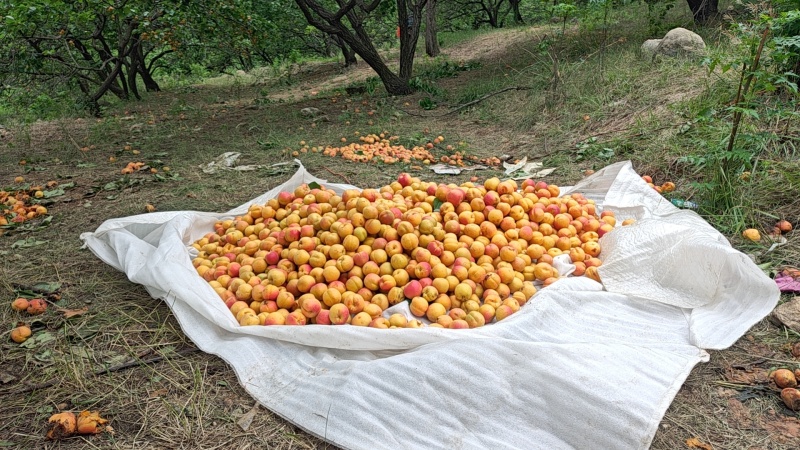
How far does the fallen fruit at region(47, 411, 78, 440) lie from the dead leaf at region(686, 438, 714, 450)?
2.50 metres

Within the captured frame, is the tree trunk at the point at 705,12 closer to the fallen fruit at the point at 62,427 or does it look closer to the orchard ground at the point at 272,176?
the orchard ground at the point at 272,176

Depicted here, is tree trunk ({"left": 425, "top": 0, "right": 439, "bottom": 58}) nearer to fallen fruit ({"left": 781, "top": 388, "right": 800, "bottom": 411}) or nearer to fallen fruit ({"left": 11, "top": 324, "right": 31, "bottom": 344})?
fallen fruit ({"left": 11, "top": 324, "right": 31, "bottom": 344})

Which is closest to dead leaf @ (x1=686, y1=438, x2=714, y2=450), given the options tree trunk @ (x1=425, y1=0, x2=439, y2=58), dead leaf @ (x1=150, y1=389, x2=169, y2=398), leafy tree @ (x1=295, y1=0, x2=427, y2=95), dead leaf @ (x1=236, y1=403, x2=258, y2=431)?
dead leaf @ (x1=236, y1=403, x2=258, y2=431)

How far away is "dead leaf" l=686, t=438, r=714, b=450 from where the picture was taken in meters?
1.89

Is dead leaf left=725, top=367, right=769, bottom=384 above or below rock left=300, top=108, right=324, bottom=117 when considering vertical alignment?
below

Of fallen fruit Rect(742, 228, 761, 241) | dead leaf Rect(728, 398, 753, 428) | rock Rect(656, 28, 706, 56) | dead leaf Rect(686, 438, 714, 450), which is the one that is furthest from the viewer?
rock Rect(656, 28, 706, 56)

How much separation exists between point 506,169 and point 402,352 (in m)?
3.48

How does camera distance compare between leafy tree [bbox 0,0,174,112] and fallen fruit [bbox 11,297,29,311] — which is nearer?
fallen fruit [bbox 11,297,29,311]

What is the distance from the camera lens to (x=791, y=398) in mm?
2016

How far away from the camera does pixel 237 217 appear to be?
385 cm

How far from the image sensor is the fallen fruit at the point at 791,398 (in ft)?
6.58

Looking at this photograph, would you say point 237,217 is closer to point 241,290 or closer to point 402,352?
point 241,290

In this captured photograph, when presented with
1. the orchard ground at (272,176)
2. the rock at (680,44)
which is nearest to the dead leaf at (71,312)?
the orchard ground at (272,176)

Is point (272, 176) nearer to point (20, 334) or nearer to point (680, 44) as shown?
point (20, 334)
